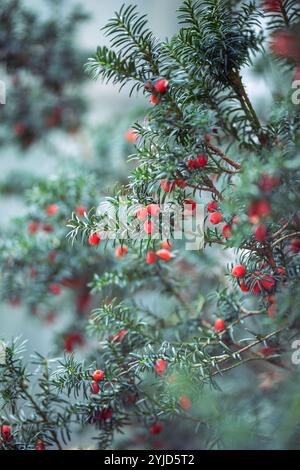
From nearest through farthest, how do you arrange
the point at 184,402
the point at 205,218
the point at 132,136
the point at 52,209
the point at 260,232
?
1. the point at 260,232
2. the point at 205,218
3. the point at 184,402
4. the point at 132,136
5. the point at 52,209

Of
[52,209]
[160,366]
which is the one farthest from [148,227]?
[52,209]

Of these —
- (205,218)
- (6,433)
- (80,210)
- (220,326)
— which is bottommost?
(6,433)

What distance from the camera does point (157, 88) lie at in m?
0.78

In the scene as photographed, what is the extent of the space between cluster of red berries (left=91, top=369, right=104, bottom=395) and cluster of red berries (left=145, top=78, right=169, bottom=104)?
1.61 ft

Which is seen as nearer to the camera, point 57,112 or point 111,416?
point 111,416

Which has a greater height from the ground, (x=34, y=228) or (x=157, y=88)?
(x=34, y=228)

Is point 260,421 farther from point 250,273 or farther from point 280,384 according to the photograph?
point 250,273

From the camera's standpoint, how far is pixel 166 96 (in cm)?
78

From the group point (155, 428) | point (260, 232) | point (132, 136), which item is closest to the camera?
point (260, 232)

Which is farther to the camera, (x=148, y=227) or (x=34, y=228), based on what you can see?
(x=34, y=228)

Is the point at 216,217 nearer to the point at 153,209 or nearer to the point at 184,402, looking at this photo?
the point at 153,209

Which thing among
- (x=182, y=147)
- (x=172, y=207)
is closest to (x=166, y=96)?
(x=182, y=147)

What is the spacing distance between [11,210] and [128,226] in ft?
5.76

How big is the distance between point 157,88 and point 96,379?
525 millimetres
